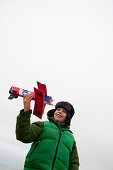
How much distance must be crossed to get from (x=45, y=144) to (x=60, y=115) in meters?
1.26

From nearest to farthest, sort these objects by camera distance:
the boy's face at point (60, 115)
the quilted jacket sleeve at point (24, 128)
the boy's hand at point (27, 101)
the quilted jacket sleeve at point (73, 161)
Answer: the quilted jacket sleeve at point (24, 128), the boy's hand at point (27, 101), the quilted jacket sleeve at point (73, 161), the boy's face at point (60, 115)

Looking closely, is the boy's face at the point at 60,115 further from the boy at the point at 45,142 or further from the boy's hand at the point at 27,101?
the boy's hand at the point at 27,101

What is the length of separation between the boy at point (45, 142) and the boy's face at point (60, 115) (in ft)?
0.25

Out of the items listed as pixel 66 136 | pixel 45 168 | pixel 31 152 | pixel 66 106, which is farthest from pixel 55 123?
pixel 45 168

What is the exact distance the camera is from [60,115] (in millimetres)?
4598

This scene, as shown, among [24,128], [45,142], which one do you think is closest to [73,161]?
[45,142]

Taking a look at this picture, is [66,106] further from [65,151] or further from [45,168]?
[45,168]

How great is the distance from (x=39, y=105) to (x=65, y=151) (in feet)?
4.51

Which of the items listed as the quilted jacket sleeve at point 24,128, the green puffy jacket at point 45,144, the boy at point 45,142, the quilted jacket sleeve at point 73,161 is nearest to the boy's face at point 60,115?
the boy at point 45,142

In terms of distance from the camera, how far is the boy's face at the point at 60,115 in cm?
453

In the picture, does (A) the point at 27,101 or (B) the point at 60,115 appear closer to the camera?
(A) the point at 27,101

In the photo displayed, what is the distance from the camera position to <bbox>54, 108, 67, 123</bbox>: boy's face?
4531mm

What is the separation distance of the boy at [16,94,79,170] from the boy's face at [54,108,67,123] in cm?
8

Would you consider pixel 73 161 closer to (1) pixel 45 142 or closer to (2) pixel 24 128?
(1) pixel 45 142
